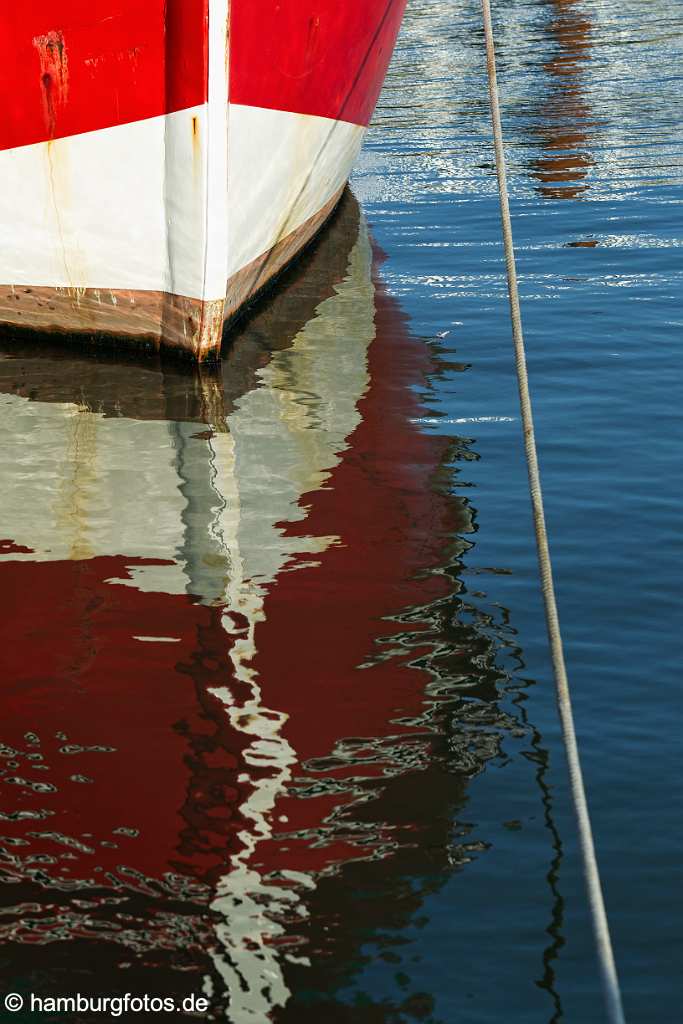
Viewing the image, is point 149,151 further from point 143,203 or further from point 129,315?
point 129,315

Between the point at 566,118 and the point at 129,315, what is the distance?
8.62 meters

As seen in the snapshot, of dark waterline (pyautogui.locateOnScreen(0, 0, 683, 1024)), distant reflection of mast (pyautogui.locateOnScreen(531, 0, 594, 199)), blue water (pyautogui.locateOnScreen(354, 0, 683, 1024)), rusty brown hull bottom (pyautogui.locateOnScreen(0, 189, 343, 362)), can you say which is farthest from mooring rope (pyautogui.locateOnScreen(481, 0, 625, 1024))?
distant reflection of mast (pyautogui.locateOnScreen(531, 0, 594, 199))

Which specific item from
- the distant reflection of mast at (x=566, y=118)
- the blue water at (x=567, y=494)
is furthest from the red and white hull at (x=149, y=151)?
the distant reflection of mast at (x=566, y=118)

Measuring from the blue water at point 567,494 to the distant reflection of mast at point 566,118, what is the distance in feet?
0.17

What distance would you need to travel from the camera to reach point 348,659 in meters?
4.30

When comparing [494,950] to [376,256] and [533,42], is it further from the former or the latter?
[533,42]

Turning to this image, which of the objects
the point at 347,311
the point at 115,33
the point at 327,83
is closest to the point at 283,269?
the point at 347,311

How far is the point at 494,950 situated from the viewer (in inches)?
120

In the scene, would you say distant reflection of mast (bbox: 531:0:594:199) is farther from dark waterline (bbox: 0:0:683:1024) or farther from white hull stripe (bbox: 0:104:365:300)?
white hull stripe (bbox: 0:104:365:300)

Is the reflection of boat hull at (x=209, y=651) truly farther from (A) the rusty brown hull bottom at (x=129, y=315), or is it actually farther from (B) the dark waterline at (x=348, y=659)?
(A) the rusty brown hull bottom at (x=129, y=315)

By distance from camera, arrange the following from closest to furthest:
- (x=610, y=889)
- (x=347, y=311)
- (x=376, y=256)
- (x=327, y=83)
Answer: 1. (x=610, y=889)
2. (x=327, y=83)
3. (x=347, y=311)
4. (x=376, y=256)

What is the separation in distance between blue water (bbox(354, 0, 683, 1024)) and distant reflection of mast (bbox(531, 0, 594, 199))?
5cm

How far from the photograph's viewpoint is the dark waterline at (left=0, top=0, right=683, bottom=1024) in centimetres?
307

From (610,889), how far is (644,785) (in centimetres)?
44
